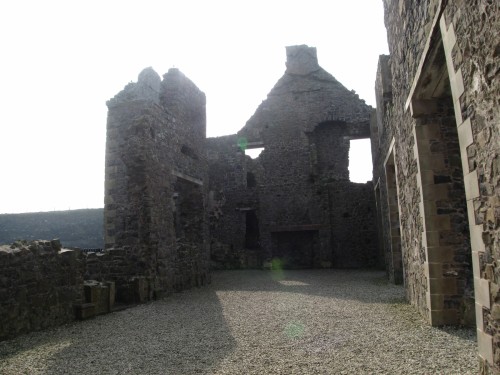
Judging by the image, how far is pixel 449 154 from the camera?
512 cm

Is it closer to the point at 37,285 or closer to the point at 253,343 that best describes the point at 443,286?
the point at 253,343

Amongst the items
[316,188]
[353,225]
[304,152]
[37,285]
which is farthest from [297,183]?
[37,285]

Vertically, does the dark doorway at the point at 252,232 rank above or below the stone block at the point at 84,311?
above

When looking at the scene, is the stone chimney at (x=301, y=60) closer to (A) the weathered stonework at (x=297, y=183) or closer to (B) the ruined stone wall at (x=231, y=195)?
(A) the weathered stonework at (x=297, y=183)

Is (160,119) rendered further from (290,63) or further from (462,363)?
(290,63)

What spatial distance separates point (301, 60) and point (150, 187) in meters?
12.9

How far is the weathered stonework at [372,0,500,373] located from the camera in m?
2.78

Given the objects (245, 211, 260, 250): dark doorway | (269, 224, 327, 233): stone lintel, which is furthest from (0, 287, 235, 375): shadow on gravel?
(245, 211, 260, 250): dark doorway

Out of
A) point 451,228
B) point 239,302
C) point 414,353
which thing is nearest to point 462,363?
point 414,353

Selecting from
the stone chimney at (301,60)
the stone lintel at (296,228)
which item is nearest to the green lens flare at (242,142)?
the stone chimney at (301,60)

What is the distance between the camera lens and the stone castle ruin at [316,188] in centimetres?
304

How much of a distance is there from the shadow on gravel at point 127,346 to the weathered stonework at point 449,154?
255 centimetres

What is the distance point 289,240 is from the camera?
18.0 m

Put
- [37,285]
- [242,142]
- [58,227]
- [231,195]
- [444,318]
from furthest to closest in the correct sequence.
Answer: [58,227] → [242,142] → [231,195] → [37,285] → [444,318]
